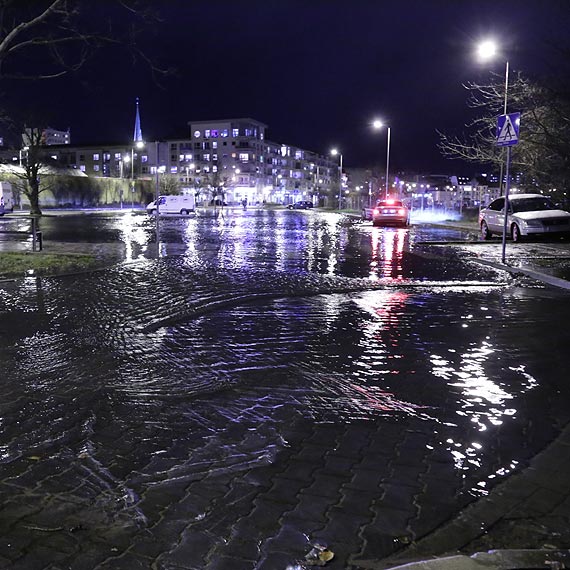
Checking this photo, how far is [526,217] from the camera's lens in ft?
73.9

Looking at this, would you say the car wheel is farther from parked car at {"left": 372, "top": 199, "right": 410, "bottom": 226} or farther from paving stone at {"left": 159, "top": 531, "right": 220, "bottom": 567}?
paving stone at {"left": 159, "top": 531, "right": 220, "bottom": 567}

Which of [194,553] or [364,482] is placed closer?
[194,553]

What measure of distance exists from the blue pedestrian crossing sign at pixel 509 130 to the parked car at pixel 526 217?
22.3ft

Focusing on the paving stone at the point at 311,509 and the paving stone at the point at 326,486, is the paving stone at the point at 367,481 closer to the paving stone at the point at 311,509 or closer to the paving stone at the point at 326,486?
the paving stone at the point at 326,486

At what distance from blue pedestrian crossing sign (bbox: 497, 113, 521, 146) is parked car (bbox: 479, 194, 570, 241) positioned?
679cm

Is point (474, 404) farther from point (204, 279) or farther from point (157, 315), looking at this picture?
point (204, 279)

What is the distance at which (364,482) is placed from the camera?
12.6 ft

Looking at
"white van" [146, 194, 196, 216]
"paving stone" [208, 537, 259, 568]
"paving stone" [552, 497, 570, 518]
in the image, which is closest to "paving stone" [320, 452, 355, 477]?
"paving stone" [208, 537, 259, 568]

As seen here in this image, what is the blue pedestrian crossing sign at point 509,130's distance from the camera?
14.6 m

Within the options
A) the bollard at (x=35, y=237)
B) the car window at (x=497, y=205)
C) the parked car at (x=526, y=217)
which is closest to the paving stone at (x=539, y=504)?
the bollard at (x=35, y=237)

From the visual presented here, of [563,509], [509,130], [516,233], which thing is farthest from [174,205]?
[563,509]

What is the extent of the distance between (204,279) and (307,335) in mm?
5528

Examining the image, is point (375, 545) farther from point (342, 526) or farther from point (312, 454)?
point (312, 454)

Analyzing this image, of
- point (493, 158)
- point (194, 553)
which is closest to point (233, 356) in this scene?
point (194, 553)
